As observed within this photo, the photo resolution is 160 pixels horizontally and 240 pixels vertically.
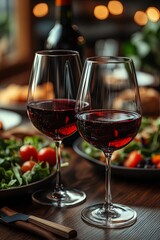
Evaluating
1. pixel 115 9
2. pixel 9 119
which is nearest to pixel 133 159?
pixel 9 119

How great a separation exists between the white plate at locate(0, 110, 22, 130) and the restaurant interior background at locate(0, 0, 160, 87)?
4.51 ft

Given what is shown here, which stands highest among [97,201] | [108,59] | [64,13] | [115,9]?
[115,9]

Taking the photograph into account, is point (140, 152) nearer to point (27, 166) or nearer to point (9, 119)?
point (27, 166)

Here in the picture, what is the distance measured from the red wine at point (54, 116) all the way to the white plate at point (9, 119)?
2.07ft

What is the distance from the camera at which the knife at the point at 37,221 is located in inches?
41.3

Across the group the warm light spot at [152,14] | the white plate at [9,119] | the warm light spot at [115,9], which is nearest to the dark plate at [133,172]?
the white plate at [9,119]

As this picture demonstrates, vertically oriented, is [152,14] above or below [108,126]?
above

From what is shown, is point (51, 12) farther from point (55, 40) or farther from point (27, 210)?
point (27, 210)

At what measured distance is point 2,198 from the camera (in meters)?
1.21

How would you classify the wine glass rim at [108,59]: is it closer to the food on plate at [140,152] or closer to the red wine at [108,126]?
the red wine at [108,126]

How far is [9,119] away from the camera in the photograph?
2.00 metres

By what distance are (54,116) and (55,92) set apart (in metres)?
0.07

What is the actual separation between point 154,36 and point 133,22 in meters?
3.48

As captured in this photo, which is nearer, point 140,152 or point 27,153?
point 27,153
